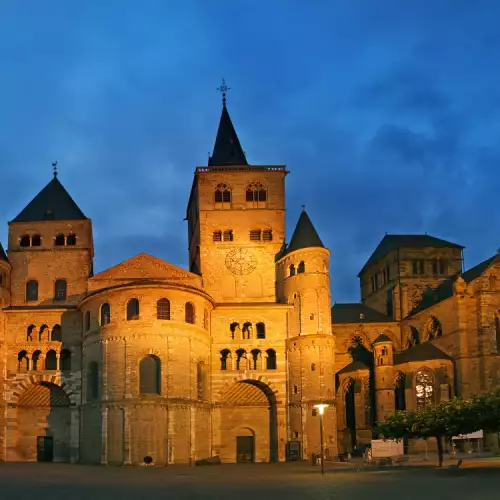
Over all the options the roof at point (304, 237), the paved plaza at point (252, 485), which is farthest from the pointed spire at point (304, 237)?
the paved plaza at point (252, 485)

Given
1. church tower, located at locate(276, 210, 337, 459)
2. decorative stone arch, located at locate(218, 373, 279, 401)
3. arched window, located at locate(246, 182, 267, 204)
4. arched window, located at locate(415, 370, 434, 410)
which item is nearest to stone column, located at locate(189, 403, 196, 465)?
decorative stone arch, located at locate(218, 373, 279, 401)

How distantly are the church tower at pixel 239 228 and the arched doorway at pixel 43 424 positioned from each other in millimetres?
15919

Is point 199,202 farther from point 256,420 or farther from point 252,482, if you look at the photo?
point 252,482

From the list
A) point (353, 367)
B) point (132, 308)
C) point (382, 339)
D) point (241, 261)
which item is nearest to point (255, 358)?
point (241, 261)

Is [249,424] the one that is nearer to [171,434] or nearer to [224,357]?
[224,357]

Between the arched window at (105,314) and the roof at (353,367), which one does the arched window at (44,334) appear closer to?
the arched window at (105,314)

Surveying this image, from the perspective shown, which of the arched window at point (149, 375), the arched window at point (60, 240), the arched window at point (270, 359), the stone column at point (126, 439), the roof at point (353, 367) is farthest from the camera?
the roof at point (353, 367)

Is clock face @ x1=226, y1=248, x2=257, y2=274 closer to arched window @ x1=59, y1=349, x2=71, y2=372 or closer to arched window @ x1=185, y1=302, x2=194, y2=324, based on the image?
arched window @ x1=185, y1=302, x2=194, y2=324

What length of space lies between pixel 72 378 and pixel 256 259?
1905 cm

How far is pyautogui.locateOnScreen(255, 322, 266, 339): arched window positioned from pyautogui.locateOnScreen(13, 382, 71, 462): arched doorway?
54.7ft

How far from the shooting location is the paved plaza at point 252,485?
1252 inches

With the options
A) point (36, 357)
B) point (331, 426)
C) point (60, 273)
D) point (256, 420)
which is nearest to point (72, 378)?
point (36, 357)

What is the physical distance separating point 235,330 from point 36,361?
1666 cm

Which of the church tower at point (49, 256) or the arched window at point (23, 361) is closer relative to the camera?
the arched window at point (23, 361)
